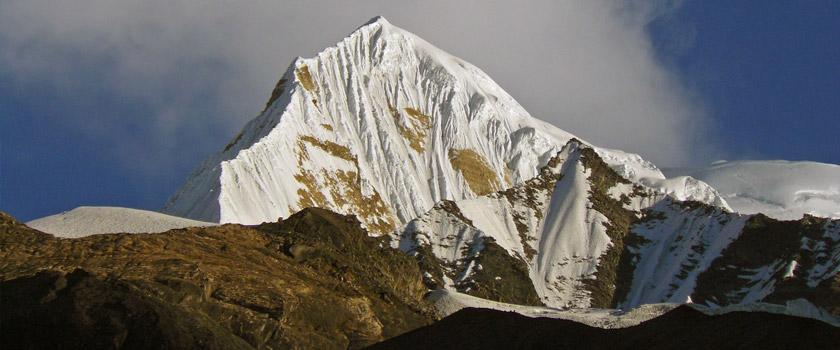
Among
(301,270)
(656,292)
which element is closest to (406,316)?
(301,270)

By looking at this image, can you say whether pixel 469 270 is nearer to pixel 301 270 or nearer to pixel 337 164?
pixel 337 164

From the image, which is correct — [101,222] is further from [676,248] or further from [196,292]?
[676,248]

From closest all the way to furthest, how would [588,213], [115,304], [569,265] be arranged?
[115,304] < [569,265] < [588,213]

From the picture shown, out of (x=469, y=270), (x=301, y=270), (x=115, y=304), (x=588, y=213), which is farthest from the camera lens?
(x=588, y=213)

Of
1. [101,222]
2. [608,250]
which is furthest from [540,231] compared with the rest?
[101,222]

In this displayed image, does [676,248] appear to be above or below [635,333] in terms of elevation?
above

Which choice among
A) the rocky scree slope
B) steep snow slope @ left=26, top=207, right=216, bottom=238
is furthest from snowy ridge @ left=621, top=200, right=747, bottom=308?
steep snow slope @ left=26, top=207, right=216, bottom=238

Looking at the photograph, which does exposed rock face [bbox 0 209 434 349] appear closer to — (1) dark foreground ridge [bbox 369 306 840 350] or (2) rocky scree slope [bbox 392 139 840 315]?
(1) dark foreground ridge [bbox 369 306 840 350]

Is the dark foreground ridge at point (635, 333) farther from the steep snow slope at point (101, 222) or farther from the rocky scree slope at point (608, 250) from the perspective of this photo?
the rocky scree slope at point (608, 250)
